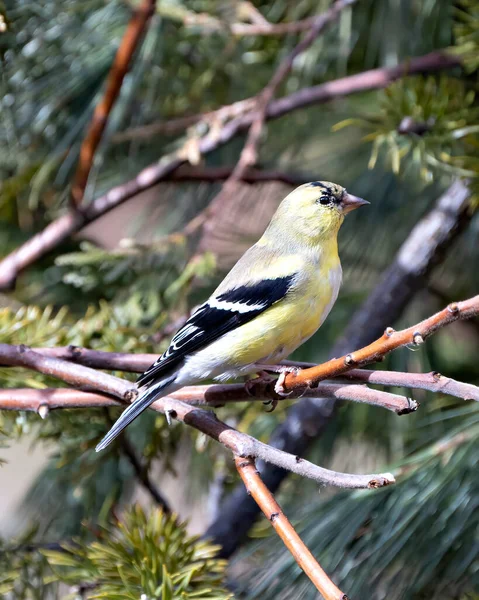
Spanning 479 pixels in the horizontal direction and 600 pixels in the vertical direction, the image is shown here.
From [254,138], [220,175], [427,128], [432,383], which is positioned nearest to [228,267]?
[220,175]

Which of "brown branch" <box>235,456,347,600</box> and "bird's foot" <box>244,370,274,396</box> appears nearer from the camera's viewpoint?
"brown branch" <box>235,456,347,600</box>

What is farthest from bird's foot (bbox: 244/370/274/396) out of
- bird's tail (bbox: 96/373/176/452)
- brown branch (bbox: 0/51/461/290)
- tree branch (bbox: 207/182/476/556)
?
brown branch (bbox: 0/51/461/290)

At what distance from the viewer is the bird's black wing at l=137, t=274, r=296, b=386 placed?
108 centimetres

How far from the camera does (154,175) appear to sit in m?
1.43

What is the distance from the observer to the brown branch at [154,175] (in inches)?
54.4

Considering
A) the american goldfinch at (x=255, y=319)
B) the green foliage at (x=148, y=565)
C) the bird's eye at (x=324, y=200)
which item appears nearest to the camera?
the green foliage at (x=148, y=565)

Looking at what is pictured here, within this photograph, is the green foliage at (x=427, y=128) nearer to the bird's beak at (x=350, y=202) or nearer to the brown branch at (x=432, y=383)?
the bird's beak at (x=350, y=202)

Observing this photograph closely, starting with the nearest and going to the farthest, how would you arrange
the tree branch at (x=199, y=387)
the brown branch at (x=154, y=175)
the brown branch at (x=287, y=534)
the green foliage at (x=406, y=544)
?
the brown branch at (x=287, y=534) < the tree branch at (x=199, y=387) < the green foliage at (x=406, y=544) < the brown branch at (x=154, y=175)

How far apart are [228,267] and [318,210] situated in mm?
438

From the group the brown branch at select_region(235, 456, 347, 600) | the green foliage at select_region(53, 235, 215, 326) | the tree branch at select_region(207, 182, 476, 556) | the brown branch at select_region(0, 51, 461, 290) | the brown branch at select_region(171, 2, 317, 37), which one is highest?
the brown branch at select_region(171, 2, 317, 37)

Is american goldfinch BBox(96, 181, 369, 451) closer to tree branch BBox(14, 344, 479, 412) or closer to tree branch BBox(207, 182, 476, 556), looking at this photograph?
tree branch BBox(14, 344, 479, 412)

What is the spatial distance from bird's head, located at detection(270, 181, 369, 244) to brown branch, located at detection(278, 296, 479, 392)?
1.97 feet

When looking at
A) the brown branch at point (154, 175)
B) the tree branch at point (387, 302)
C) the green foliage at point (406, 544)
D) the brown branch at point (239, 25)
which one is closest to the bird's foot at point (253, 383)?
the green foliage at point (406, 544)

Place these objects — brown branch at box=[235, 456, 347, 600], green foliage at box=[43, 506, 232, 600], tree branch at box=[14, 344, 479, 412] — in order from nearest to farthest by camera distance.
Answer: brown branch at box=[235, 456, 347, 600] < tree branch at box=[14, 344, 479, 412] < green foliage at box=[43, 506, 232, 600]
